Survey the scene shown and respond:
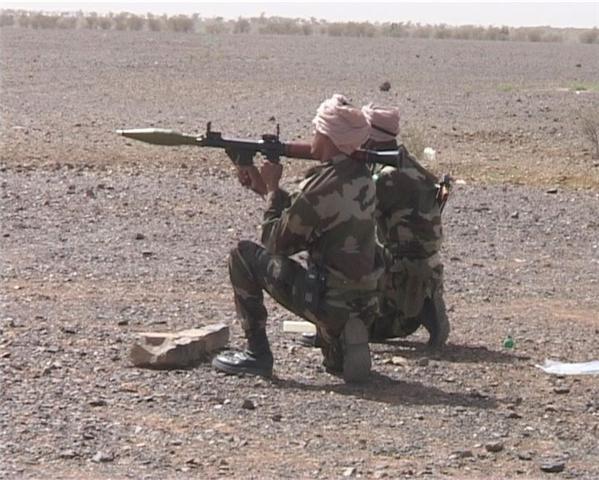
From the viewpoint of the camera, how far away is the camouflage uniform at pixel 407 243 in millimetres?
8633

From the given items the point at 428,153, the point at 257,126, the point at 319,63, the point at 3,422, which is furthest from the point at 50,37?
the point at 3,422

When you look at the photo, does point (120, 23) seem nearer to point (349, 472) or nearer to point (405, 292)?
point (405, 292)

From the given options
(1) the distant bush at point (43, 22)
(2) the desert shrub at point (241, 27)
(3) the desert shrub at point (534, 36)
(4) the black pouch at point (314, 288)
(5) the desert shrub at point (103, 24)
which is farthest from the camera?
(3) the desert shrub at point (534, 36)

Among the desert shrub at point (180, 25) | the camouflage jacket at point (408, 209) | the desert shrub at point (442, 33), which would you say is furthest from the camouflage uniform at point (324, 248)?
the desert shrub at point (442, 33)

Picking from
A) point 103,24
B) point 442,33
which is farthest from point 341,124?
point 442,33

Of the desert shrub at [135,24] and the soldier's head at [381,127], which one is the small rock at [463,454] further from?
the desert shrub at [135,24]

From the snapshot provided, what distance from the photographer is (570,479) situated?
6375mm

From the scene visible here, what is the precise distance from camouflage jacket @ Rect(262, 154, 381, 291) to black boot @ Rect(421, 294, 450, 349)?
104 centimetres

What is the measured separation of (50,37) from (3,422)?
4972 cm

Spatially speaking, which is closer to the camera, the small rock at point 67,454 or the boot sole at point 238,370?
the small rock at point 67,454

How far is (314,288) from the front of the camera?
7621 millimetres

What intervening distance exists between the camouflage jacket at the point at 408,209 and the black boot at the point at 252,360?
126 centimetres

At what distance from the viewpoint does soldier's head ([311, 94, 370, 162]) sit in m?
7.50

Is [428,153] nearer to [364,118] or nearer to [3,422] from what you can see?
[364,118]
